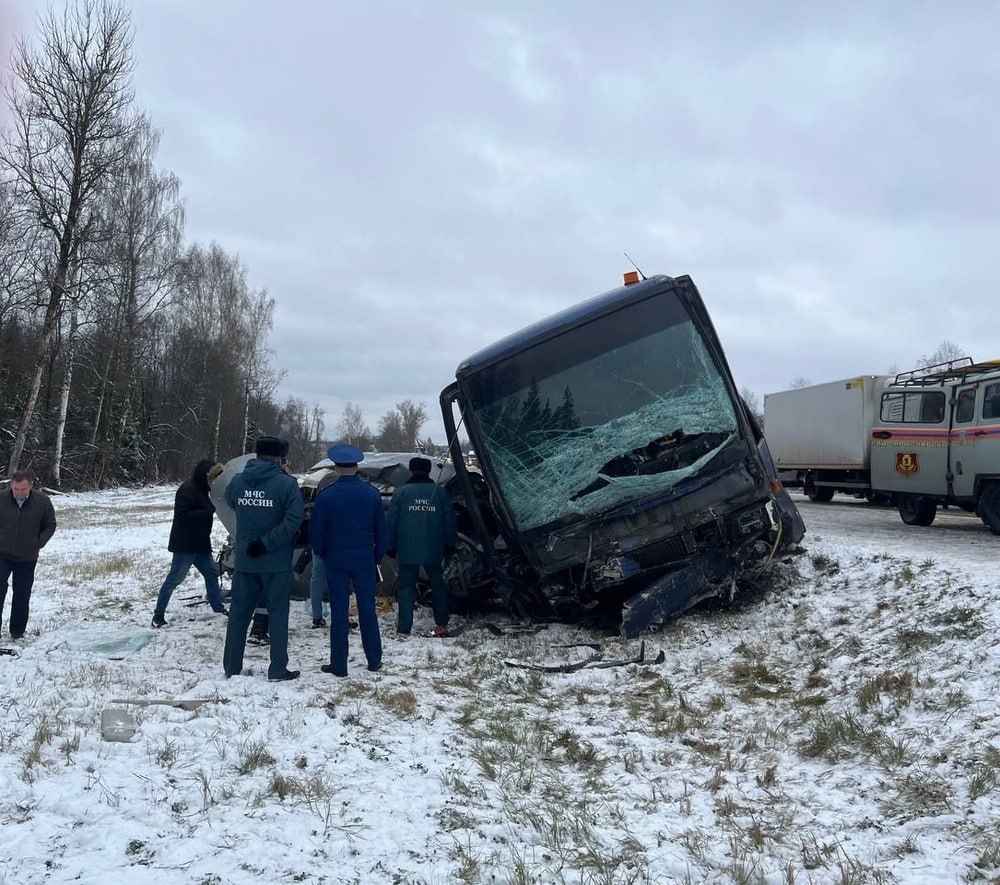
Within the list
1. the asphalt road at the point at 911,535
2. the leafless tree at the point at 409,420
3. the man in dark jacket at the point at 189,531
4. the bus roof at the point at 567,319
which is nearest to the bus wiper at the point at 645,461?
the bus roof at the point at 567,319

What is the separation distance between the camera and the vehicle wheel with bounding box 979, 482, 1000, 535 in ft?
35.9

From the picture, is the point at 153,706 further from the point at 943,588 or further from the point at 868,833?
the point at 943,588

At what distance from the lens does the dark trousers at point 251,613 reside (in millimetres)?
5637

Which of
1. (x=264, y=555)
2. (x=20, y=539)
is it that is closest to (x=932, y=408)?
(x=264, y=555)

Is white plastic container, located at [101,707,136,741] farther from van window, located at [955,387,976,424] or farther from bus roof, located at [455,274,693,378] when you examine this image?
van window, located at [955,387,976,424]

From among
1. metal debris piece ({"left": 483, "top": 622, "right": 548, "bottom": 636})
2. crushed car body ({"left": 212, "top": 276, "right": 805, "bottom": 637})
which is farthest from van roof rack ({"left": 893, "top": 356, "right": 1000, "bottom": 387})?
metal debris piece ({"left": 483, "top": 622, "right": 548, "bottom": 636})

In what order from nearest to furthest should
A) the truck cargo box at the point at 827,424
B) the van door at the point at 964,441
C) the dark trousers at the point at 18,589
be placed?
the dark trousers at the point at 18,589 → the van door at the point at 964,441 → the truck cargo box at the point at 827,424

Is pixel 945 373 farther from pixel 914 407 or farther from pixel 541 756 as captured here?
pixel 541 756

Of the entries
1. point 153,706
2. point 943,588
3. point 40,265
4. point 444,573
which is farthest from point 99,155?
point 943,588

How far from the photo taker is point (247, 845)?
10.5 feet

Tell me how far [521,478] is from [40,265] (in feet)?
84.6

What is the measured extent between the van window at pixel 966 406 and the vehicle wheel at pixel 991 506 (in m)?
1.07

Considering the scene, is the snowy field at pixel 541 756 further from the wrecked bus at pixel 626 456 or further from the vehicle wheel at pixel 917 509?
the vehicle wheel at pixel 917 509

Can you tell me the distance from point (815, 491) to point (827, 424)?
2.07 meters
